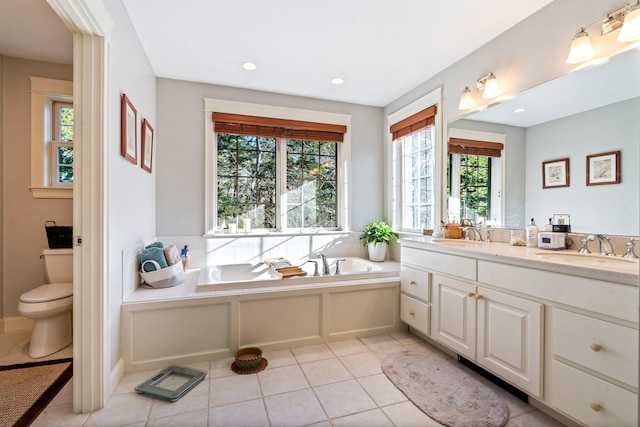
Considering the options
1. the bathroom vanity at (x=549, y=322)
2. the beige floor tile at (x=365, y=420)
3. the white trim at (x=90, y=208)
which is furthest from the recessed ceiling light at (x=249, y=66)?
the beige floor tile at (x=365, y=420)

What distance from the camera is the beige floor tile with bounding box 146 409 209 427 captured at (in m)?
1.48

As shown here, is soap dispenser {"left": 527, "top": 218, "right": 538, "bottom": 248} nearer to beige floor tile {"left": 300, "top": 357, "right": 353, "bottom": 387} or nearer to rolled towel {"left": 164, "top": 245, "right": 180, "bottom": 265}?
beige floor tile {"left": 300, "top": 357, "right": 353, "bottom": 387}

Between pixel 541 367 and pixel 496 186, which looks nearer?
pixel 541 367

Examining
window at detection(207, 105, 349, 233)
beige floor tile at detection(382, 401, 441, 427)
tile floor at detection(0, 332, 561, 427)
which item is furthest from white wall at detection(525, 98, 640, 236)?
window at detection(207, 105, 349, 233)

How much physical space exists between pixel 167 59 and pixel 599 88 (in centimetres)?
319

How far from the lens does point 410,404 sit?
1653 mm

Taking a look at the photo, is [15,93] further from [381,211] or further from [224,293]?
[381,211]

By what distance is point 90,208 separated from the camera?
1539 mm

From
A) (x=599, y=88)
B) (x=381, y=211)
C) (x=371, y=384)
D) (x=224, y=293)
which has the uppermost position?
(x=599, y=88)

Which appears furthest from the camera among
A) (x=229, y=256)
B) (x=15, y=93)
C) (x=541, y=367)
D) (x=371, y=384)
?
(x=229, y=256)

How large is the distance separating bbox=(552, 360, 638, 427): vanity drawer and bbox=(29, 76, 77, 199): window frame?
12.4ft

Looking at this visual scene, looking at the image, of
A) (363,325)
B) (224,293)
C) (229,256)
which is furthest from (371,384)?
(229,256)

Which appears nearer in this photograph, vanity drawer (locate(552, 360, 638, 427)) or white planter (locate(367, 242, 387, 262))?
vanity drawer (locate(552, 360, 638, 427))

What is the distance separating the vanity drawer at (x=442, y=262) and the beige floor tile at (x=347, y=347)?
2.61 ft
